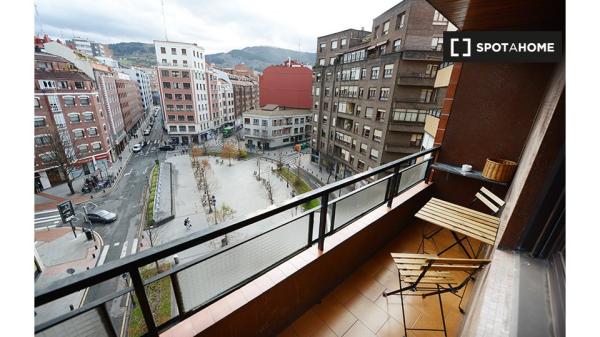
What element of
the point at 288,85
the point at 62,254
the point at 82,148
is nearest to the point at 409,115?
the point at 288,85

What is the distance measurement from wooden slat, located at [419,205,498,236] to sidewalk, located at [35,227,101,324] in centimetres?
1469

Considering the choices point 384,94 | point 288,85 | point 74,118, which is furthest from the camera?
point 288,85

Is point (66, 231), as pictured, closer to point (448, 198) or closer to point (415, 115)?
point (448, 198)

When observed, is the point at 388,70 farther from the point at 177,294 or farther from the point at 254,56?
the point at 254,56

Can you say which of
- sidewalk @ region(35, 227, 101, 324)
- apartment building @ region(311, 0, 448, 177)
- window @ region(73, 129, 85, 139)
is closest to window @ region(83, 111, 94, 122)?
window @ region(73, 129, 85, 139)

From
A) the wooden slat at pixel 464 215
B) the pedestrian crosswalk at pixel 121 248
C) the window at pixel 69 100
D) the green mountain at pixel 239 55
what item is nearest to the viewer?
the wooden slat at pixel 464 215

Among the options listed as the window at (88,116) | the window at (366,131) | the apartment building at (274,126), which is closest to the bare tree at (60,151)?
the window at (88,116)

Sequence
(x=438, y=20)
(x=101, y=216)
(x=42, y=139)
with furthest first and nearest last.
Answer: (x=42, y=139), (x=438, y=20), (x=101, y=216)

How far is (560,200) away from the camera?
1.92 m

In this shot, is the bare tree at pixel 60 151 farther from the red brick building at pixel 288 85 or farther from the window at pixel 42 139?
the red brick building at pixel 288 85

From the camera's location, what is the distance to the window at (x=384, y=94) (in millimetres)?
17391

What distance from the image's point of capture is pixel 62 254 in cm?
1296

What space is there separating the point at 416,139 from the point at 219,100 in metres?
33.2

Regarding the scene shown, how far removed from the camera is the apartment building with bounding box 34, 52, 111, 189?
758 inches
